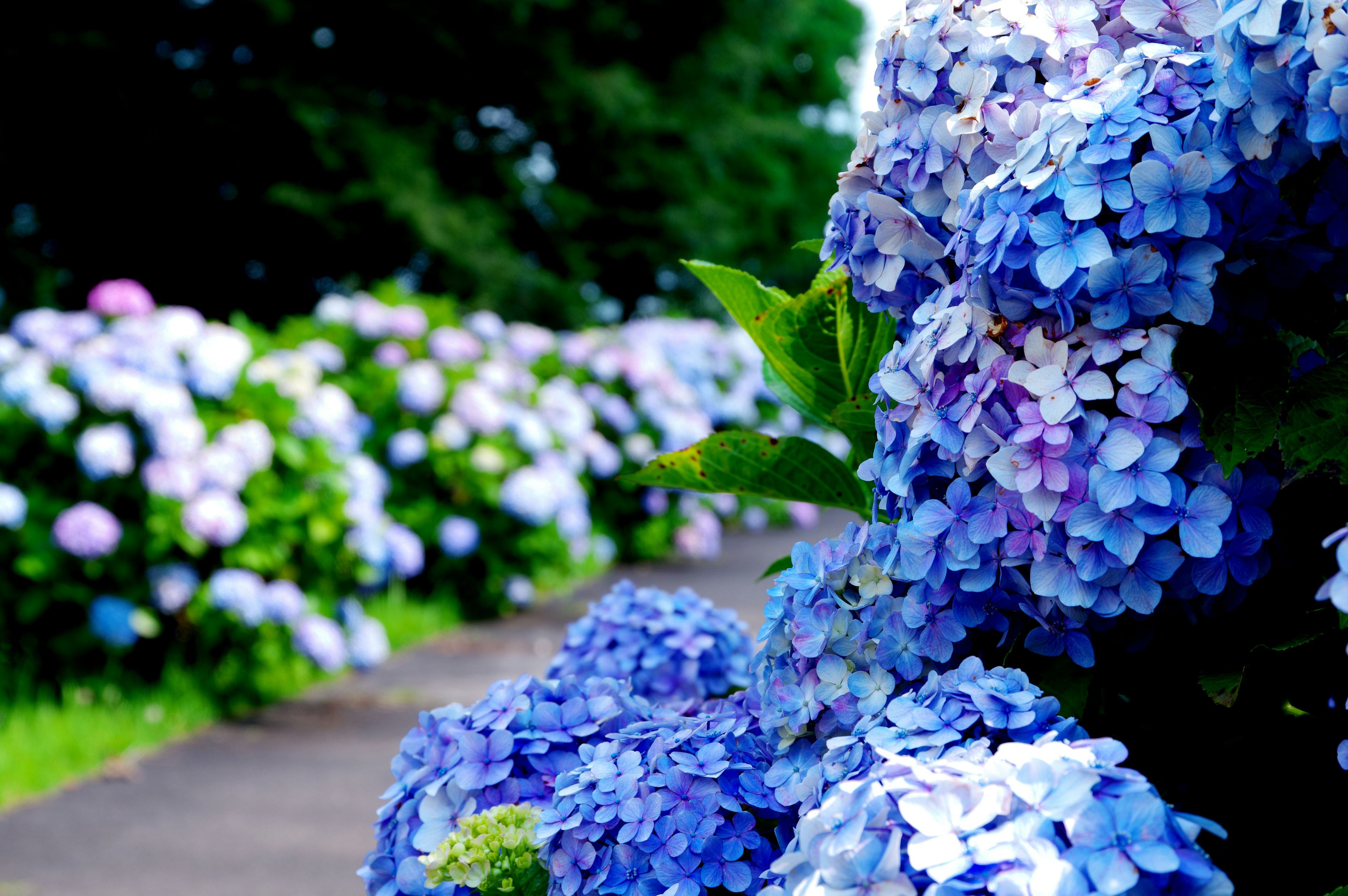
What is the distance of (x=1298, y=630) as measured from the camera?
0.90 metres

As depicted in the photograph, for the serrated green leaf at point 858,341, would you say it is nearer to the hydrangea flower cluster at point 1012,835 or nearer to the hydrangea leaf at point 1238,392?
the hydrangea leaf at point 1238,392

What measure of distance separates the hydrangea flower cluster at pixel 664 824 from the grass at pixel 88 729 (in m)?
3.00

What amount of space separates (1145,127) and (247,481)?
3782 mm

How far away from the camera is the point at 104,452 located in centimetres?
380

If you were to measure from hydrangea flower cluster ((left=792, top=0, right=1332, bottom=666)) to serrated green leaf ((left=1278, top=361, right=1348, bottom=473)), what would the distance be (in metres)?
0.05

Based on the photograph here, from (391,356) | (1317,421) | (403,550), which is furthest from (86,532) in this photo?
(1317,421)

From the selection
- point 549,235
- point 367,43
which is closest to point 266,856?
point 367,43

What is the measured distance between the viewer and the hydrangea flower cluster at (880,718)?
843mm

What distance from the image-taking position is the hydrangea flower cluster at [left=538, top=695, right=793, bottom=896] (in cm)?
96

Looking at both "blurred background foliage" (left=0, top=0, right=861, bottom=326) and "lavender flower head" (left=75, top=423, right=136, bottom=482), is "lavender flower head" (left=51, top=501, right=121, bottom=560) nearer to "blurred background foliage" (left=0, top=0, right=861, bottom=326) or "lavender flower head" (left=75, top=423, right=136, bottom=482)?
"lavender flower head" (left=75, top=423, right=136, bottom=482)

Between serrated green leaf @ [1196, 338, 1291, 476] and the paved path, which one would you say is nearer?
serrated green leaf @ [1196, 338, 1291, 476]

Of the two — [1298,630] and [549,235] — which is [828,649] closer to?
[1298,630]

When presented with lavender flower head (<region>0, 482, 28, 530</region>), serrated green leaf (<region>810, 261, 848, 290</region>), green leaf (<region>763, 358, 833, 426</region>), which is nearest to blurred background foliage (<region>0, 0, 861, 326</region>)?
lavender flower head (<region>0, 482, 28, 530</region>)

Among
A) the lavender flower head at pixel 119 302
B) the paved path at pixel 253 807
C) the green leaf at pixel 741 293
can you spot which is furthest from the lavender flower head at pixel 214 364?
the green leaf at pixel 741 293
